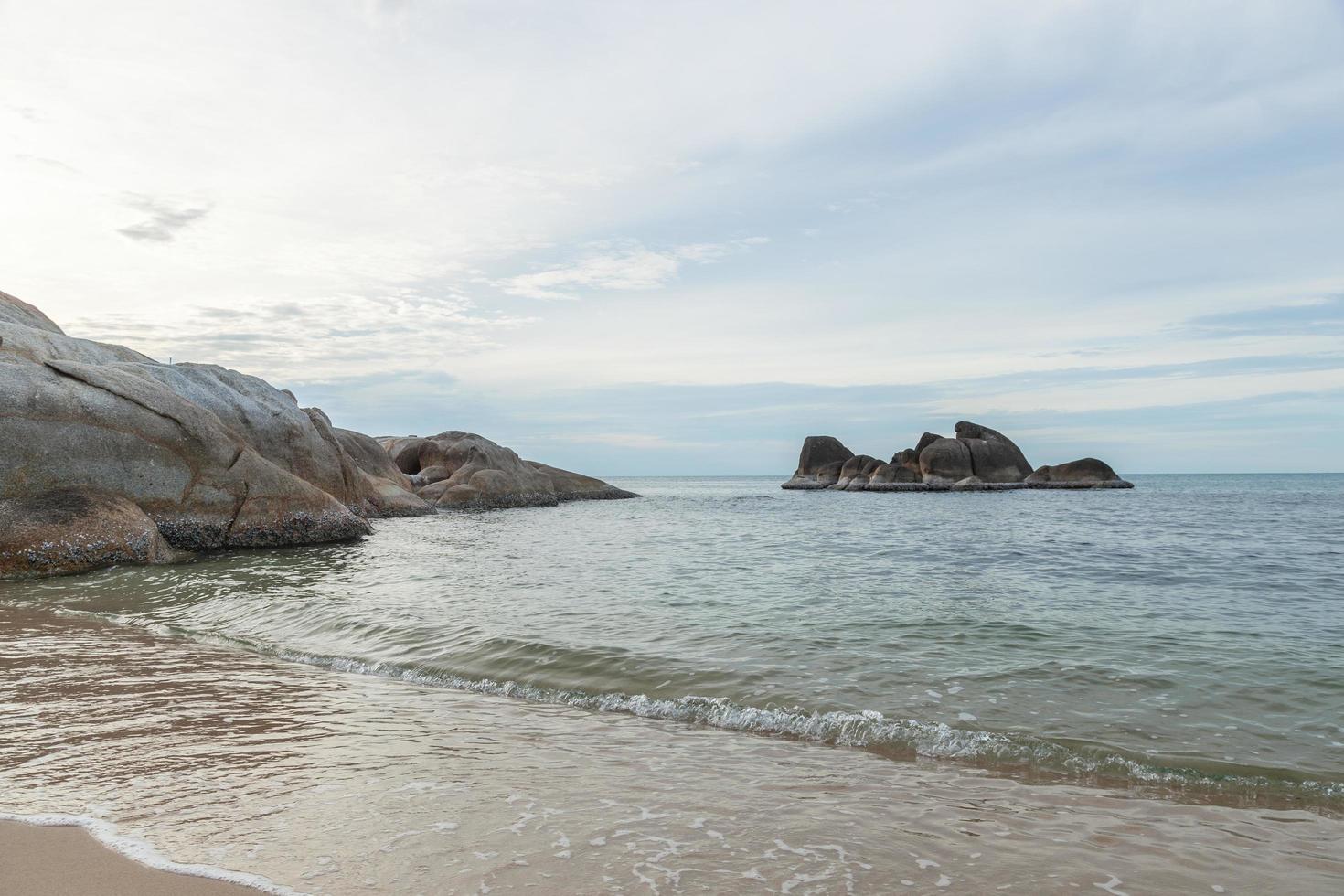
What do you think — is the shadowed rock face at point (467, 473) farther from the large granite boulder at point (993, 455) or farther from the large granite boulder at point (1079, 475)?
the large granite boulder at point (1079, 475)

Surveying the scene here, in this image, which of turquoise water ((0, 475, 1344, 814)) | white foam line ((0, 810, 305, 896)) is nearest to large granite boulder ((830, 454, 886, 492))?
turquoise water ((0, 475, 1344, 814))

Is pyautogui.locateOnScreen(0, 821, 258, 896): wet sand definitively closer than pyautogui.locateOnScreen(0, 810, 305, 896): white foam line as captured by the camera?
Yes

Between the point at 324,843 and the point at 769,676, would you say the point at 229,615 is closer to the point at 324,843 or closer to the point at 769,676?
the point at 769,676

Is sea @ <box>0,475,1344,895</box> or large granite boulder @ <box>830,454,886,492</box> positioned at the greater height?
large granite boulder @ <box>830,454,886,492</box>

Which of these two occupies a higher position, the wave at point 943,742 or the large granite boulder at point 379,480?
the large granite boulder at point 379,480

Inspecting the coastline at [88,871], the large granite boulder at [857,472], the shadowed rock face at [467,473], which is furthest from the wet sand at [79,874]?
the large granite boulder at [857,472]

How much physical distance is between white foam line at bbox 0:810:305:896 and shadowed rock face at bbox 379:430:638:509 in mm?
35180

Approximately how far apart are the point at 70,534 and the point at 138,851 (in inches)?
489

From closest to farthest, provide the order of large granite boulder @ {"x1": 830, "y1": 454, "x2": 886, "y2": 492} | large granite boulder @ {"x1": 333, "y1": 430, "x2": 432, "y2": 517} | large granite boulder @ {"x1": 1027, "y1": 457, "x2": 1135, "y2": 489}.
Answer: large granite boulder @ {"x1": 333, "y1": 430, "x2": 432, "y2": 517}
large granite boulder @ {"x1": 1027, "y1": 457, "x2": 1135, "y2": 489}
large granite boulder @ {"x1": 830, "y1": 454, "x2": 886, "y2": 492}

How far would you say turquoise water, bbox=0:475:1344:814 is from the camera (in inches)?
223

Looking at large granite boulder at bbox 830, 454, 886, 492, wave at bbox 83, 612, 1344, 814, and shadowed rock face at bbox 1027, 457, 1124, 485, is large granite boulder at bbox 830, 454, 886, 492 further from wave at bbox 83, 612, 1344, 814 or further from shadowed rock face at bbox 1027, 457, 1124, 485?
wave at bbox 83, 612, 1344, 814

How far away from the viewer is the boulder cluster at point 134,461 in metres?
13.5

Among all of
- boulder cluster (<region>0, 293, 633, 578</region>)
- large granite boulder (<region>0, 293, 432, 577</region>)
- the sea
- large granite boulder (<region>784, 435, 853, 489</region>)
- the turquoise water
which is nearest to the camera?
the sea

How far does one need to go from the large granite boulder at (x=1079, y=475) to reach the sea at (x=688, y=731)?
210 feet
